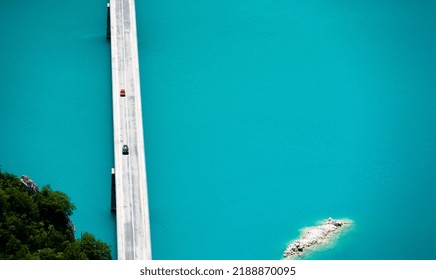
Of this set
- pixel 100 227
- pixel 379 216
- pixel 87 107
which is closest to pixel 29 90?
pixel 87 107

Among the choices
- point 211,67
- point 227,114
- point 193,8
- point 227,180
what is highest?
point 193,8

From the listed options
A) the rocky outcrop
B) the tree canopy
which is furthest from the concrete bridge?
the rocky outcrop

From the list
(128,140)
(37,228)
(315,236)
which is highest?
(128,140)

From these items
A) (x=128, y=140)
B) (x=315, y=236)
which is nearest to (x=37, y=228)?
(x=128, y=140)

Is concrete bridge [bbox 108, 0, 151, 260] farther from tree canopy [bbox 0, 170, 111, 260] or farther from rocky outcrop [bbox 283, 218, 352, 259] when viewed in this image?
rocky outcrop [bbox 283, 218, 352, 259]

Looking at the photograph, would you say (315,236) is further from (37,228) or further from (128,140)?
(37,228)

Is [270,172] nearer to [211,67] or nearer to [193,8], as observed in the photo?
[211,67]
